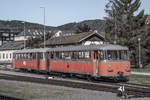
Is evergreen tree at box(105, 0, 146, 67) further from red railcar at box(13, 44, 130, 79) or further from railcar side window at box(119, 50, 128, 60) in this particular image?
railcar side window at box(119, 50, 128, 60)

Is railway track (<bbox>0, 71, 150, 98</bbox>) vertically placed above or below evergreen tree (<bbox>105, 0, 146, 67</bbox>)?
below

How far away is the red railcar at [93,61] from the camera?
24.8 m

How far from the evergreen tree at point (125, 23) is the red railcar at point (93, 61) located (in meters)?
20.5

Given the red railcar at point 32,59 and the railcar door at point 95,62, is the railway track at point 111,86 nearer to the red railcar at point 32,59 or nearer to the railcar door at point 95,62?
the railcar door at point 95,62

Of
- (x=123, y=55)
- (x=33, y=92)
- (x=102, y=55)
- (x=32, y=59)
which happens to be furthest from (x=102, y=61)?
(x=32, y=59)

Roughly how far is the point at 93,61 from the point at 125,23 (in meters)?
29.0

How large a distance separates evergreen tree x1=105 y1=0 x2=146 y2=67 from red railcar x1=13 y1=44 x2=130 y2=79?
2046cm

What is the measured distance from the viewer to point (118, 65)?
24.9 m

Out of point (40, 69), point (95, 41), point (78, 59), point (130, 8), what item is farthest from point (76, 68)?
point (95, 41)

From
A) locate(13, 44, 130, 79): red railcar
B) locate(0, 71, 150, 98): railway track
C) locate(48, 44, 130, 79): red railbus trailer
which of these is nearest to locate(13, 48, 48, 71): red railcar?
locate(13, 44, 130, 79): red railcar

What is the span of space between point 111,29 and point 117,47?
31267 mm

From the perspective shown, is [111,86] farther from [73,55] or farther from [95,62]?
[73,55]

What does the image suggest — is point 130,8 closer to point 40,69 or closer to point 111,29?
point 111,29

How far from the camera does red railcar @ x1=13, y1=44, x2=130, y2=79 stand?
24766 mm
